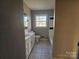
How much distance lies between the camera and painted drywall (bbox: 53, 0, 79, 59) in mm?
2904

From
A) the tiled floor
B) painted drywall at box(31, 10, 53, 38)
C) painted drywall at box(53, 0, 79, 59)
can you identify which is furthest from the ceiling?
the tiled floor

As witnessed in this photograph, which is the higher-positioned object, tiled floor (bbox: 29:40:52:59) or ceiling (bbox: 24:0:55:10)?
ceiling (bbox: 24:0:55:10)

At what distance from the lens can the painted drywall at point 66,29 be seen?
9.53ft


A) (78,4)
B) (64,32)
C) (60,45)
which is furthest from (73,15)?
(60,45)

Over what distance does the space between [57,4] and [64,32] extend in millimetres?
962

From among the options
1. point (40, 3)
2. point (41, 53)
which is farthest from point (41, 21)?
point (41, 53)

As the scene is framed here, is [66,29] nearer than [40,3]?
Yes

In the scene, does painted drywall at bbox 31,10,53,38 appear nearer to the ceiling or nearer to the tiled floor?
the ceiling

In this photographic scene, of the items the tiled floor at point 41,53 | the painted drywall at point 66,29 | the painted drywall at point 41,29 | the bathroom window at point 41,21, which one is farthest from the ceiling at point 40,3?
the tiled floor at point 41,53

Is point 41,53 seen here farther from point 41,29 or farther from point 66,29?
point 41,29

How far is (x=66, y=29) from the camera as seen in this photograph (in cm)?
298

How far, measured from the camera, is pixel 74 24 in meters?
2.94

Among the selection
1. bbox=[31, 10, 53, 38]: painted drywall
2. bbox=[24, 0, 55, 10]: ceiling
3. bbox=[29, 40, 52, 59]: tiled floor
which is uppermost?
bbox=[24, 0, 55, 10]: ceiling

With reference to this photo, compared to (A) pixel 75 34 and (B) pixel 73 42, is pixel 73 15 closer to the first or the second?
(A) pixel 75 34
